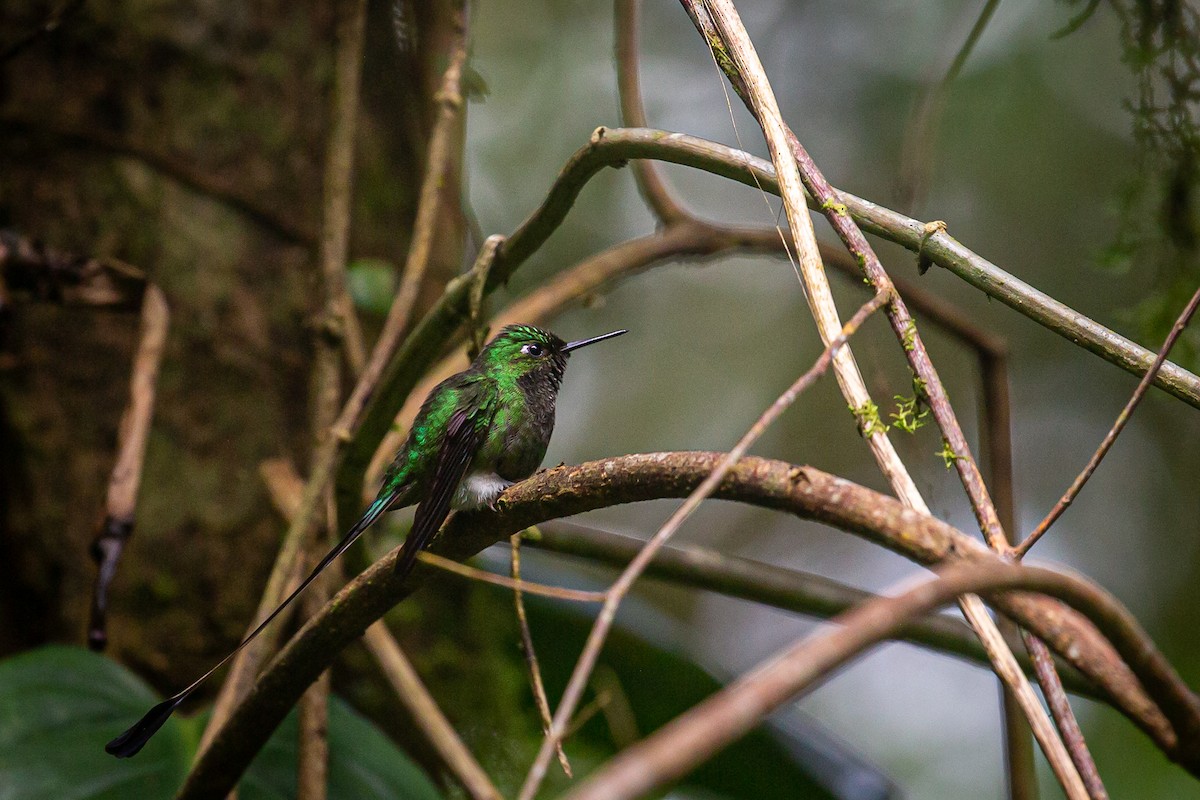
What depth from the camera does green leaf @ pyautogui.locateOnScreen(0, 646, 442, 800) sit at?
218 cm

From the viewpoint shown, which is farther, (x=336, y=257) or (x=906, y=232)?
(x=336, y=257)

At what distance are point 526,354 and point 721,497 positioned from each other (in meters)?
1.73

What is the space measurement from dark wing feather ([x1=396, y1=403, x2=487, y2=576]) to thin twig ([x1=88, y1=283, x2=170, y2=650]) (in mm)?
753

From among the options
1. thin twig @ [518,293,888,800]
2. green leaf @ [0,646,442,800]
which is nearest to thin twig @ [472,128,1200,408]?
thin twig @ [518,293,888,800]

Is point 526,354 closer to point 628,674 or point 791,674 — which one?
point 628,674

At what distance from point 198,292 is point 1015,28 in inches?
225

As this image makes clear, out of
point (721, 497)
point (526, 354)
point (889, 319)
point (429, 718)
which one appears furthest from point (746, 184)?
point (429, 718)

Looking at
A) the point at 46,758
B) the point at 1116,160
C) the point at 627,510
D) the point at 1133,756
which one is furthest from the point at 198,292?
the point at 1116,160

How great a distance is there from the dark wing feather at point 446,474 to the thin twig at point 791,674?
2.64 ft

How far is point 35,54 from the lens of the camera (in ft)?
10.0

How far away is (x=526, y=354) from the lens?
106 inches

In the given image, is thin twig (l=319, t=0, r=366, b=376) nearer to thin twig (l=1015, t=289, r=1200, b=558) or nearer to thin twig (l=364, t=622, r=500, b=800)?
thin twig (l=364, t=622, r=500, b=800)

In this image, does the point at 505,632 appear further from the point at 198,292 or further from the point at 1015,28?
the point at 1015,28

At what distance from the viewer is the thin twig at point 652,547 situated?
0.77 metres
